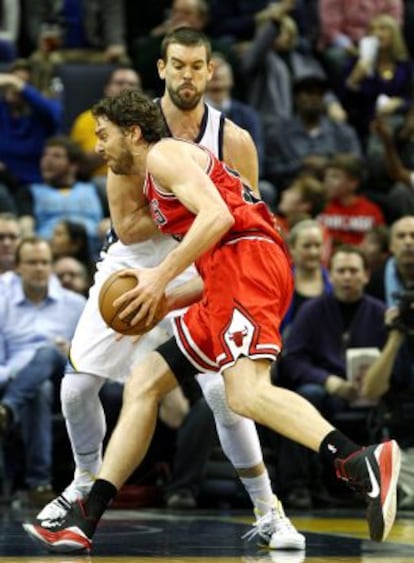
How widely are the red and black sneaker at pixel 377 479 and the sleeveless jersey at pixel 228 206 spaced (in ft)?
3.23

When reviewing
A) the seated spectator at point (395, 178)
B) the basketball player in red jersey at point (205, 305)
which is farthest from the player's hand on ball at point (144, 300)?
the seated spectator at point (395, 178)

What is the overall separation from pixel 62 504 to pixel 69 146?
5876 millimetres

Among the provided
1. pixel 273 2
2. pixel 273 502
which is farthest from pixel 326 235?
pixel 273 502

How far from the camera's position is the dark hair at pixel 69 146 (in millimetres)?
11883

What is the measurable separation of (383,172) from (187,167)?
747 cm

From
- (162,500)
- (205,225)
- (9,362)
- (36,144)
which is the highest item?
(205,225)

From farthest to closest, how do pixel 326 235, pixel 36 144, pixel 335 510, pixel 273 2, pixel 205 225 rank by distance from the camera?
pixel 273 2, pixel 36 144, pixel 326 235, pixel 335 510, pixel 205 225

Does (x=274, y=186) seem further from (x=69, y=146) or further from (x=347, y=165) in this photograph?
(x=69, y=146)

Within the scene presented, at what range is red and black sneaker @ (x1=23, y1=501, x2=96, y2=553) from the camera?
6000mm

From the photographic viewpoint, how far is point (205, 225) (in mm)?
5820

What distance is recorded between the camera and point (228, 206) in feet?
20.1

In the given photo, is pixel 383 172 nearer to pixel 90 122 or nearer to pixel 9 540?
pixel 90 122

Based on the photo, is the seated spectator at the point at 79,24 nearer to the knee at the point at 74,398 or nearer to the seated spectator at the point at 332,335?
the seated spectator at the point at 332,335

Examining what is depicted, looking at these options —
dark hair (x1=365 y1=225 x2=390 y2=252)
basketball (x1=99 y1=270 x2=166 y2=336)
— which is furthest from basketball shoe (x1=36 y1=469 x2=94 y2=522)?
dark hair (x1=365 y1=225 x2=390 y2=252)
